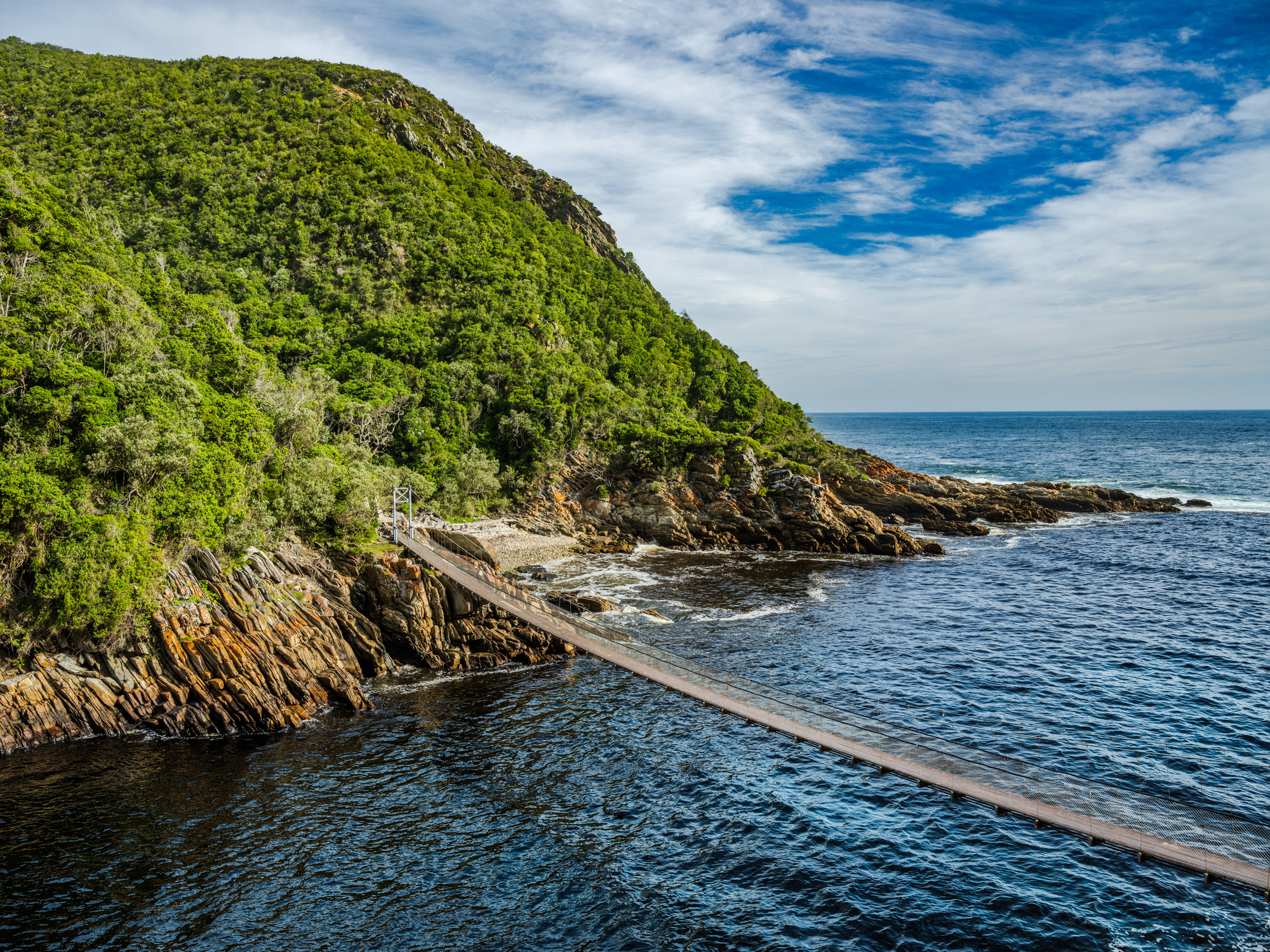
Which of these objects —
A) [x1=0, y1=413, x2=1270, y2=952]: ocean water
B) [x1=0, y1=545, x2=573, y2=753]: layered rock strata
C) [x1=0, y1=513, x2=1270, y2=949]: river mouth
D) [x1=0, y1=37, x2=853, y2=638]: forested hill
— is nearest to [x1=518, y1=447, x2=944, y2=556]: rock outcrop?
[x1=0, y1=37, x2=853, y2=638]: forested hill

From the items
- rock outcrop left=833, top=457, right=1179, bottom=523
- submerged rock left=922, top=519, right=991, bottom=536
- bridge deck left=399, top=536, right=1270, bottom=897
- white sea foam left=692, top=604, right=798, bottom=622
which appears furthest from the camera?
rock outcrop left=833, top=457, right=1179, bottom=523

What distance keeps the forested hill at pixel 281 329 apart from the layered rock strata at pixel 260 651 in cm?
157

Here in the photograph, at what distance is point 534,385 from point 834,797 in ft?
152

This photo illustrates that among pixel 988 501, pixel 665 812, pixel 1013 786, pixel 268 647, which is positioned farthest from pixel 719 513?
pixel 1013 786

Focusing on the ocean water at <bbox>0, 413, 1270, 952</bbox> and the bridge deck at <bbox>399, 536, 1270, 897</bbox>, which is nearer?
the bridge deck at <bbox>399, 536, 1270, 897</bbox>

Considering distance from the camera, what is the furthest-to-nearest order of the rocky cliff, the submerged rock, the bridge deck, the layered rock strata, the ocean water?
the submerged rock
the rocky cliff
the layered rock strata
the ocean water
the bridge deck

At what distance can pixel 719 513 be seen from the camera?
5578 cm

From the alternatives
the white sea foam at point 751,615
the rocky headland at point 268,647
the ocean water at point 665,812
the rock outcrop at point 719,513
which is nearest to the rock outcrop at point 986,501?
the rock outcrop at point 719,513

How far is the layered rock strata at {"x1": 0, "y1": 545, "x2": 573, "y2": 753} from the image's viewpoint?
22.8 meters

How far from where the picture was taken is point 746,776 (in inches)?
840

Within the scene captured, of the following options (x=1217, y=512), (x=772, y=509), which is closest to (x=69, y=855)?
(x=772, y=509)

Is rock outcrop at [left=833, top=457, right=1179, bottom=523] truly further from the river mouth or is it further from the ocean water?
the river mouth

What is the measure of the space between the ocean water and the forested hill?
887 centimetres

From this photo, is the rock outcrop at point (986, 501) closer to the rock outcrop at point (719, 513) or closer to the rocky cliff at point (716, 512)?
the rocky cliff at point (716, 512)
